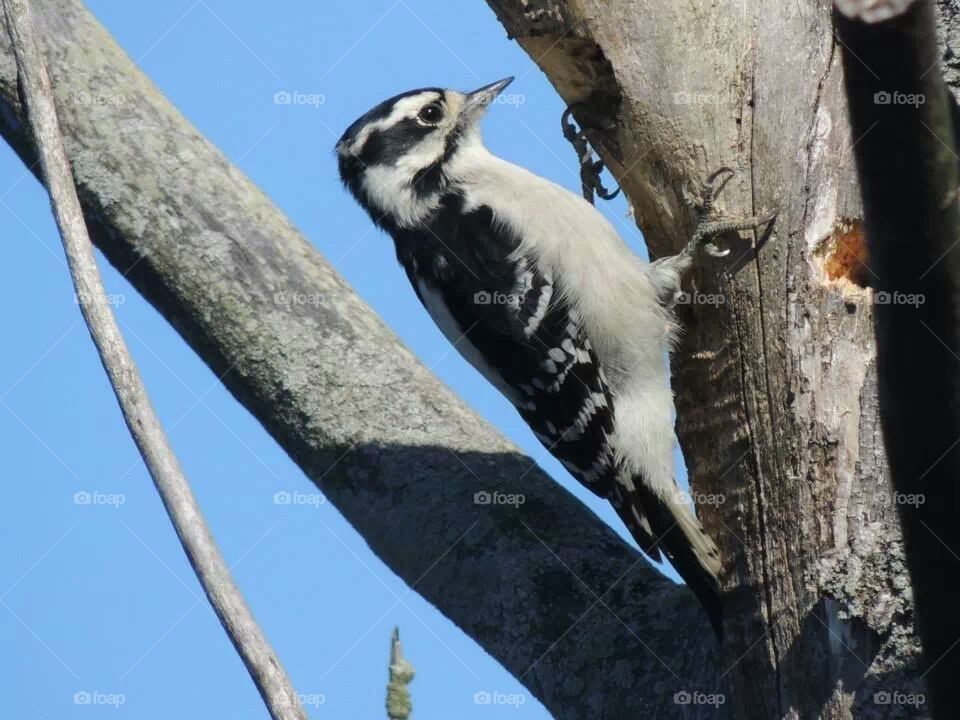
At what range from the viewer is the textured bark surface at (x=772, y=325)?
8.88 ft

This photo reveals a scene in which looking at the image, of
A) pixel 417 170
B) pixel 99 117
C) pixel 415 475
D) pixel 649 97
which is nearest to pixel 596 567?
pixel 415 475

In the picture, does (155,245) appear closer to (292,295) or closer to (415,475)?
(292,295)

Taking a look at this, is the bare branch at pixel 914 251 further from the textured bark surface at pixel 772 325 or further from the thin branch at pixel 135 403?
the thin branch at pixel 135 403

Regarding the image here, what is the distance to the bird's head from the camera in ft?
15.2

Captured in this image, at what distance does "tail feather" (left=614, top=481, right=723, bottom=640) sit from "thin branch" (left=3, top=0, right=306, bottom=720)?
1232 millimetres

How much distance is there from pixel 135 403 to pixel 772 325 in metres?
1.56

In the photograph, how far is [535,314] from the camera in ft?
13.9

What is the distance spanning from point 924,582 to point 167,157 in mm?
3126

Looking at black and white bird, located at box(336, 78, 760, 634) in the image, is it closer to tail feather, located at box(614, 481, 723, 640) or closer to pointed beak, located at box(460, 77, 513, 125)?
tail feather, located at box(614, 481, 723, 640)

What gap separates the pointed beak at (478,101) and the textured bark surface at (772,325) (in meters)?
1.01

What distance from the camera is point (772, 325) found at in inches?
123

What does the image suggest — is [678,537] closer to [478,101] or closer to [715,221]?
[715,221]

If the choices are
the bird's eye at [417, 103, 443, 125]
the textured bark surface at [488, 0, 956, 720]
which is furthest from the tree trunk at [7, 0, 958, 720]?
the bird's eye at [417, 103, 443, 125]

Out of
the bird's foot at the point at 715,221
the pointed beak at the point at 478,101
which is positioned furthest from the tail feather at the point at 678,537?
the pointed beak at the point at 478,101
